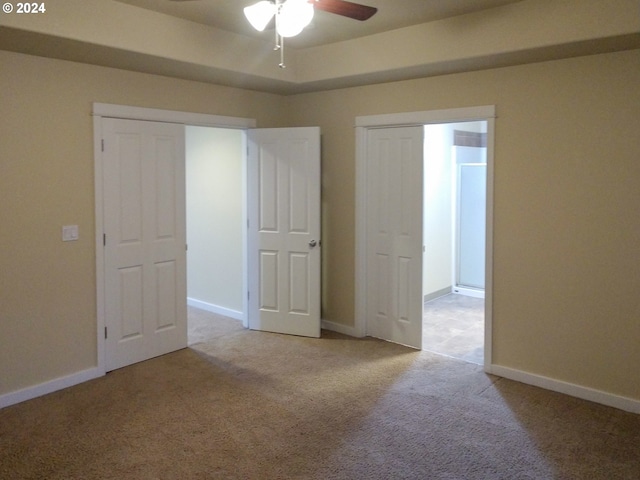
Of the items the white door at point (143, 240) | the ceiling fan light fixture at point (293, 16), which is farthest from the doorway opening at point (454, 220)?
the ceiling fan light fixture at point (293, 16)

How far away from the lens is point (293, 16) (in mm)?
2529

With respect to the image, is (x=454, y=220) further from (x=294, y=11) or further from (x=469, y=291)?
(x=294, y=11)

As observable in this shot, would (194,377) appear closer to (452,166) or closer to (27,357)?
(27,357)

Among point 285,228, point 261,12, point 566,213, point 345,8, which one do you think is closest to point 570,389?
point 566,213

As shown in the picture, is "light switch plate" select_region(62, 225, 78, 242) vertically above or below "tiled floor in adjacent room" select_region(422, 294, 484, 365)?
above

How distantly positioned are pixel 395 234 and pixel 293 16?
99.4 inches

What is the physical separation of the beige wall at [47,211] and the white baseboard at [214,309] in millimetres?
1833

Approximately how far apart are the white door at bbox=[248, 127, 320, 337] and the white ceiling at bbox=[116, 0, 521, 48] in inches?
38.5

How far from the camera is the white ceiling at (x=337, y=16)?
3357 millimetres

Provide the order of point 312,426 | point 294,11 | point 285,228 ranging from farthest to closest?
point 285,228 < point 312,426 < point 294,11

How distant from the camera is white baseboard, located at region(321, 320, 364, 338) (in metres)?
4.95

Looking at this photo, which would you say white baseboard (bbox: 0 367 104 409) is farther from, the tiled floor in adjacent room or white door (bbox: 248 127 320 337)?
the tiled floor in adjacent room

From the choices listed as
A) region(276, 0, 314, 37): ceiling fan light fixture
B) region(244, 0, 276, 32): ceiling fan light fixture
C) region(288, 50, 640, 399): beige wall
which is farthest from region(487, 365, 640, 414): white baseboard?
region(244, 0, 276, 32): ceiling fan light fixture

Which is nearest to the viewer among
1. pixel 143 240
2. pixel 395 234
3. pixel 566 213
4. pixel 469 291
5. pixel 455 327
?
pixel 566 213
